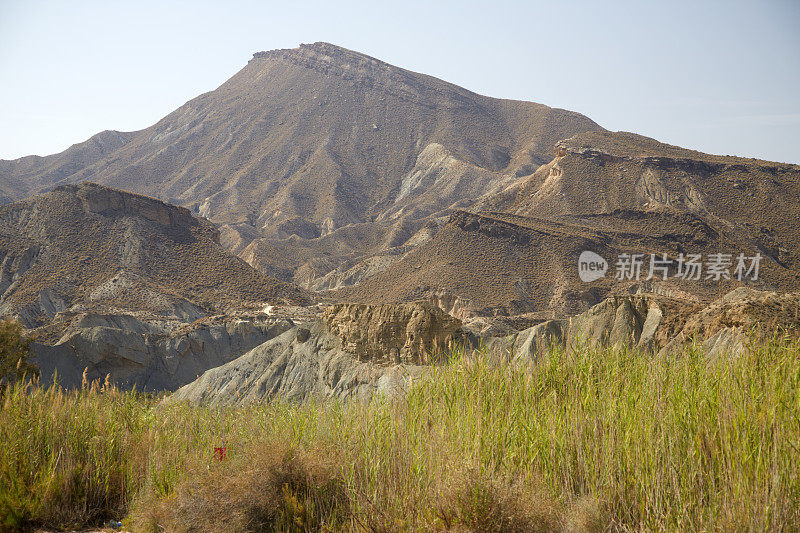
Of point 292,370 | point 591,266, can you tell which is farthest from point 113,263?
point 591,266

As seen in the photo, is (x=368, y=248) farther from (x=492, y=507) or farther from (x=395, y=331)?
(x=492, y=507)

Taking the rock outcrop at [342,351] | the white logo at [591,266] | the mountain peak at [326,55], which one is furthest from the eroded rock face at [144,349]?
the mountain peak at [326,55]

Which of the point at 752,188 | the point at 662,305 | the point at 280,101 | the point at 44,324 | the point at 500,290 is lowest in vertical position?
the point at 44,324

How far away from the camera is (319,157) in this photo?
473 ft

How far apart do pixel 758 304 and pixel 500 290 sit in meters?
42.4

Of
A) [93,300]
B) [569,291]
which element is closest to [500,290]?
[569,291]

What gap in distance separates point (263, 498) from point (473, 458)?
80.5 inches

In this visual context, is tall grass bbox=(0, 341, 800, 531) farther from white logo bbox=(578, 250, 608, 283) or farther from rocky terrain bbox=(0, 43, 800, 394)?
white logo bbox=(578, 250, 608, 283)

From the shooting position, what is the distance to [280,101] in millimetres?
171125

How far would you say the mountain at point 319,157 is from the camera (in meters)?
120

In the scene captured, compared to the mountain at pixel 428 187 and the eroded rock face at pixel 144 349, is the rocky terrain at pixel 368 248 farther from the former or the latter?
the mountain at pixel 428 187

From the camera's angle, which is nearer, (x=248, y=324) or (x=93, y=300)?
(x=248, y=324)

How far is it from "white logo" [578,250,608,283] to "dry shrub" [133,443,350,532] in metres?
58.9

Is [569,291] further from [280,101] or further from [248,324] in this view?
[280,101]
